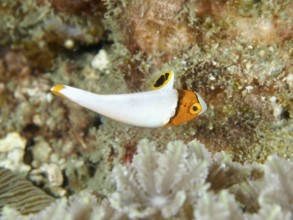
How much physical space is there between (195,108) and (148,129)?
1102 mm

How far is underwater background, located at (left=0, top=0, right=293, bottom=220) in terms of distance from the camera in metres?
1.95

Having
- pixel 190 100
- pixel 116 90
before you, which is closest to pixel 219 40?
pixel 190 100

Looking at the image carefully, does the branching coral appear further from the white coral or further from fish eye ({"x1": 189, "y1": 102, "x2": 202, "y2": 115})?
fish eye ({"x1": 189, "y1": 102, "x2": 202, "y2": 115})

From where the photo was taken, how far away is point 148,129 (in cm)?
362

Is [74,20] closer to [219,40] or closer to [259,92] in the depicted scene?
[219,40]

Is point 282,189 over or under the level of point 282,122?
over

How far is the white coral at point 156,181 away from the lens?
6.26 ft

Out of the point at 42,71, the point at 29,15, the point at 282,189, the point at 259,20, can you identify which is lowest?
the point at 42,71

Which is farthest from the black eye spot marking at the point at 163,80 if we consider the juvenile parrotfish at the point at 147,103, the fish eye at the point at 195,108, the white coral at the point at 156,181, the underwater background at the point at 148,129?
the white coral at the point at 156,181

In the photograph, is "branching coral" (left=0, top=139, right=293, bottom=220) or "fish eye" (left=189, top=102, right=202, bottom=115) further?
"fish eye" (left=189, top=102, right=202, bottom=115)

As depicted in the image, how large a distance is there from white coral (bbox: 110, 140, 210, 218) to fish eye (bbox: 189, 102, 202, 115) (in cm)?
64

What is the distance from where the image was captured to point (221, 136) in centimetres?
318

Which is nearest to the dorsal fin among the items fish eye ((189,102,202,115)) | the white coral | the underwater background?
fish eye ((189,102,202,115))

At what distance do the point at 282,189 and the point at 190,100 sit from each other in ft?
2.95
